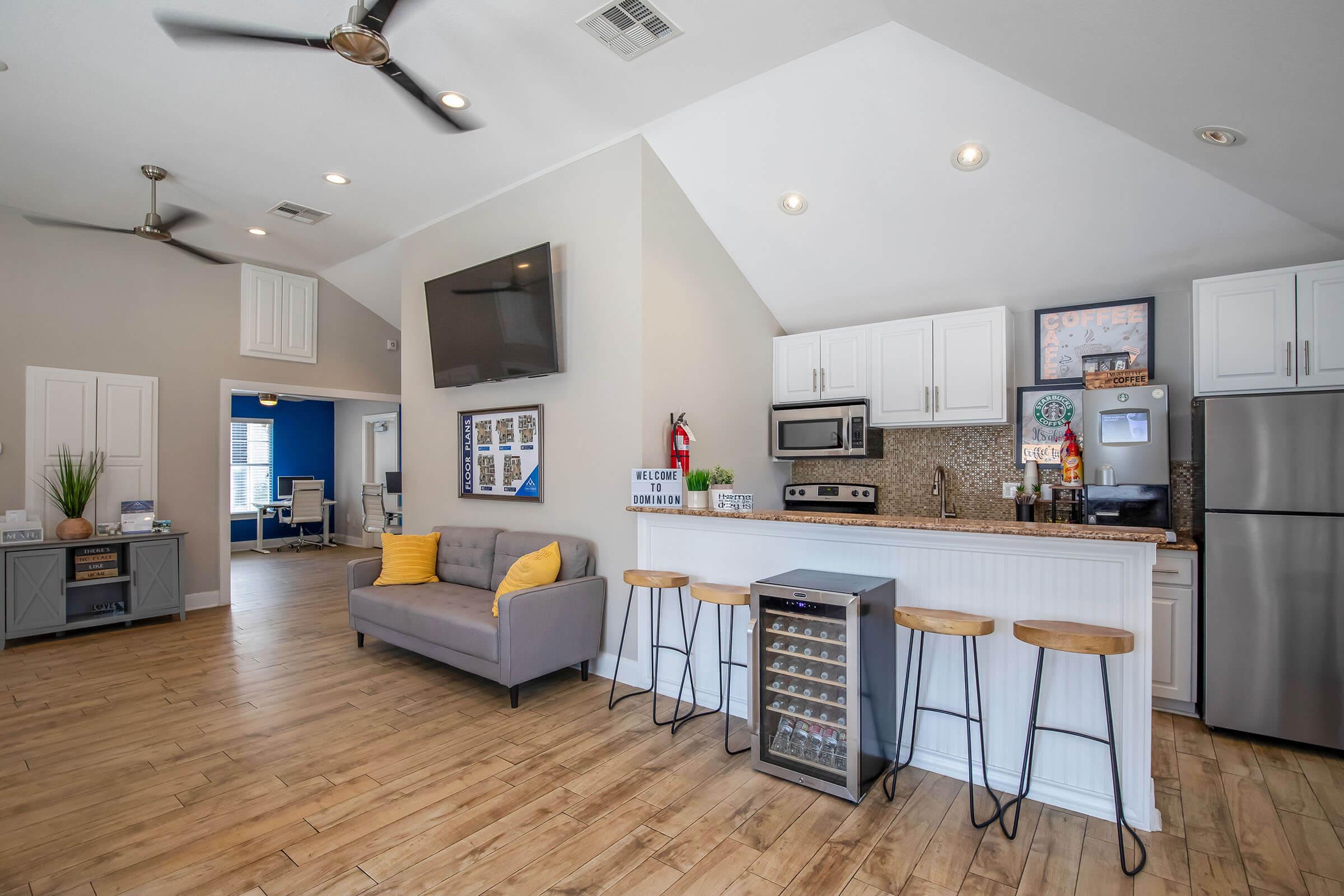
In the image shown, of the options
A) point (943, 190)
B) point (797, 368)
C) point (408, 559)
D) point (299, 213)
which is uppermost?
point (299, 213)

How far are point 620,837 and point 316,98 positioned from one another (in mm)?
3755

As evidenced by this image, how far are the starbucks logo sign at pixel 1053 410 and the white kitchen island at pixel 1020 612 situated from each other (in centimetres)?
170

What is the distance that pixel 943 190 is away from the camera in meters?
3.49

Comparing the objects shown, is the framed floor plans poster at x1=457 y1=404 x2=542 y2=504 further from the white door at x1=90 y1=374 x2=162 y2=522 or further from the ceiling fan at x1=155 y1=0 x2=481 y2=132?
the white door at x1=90 y1=374 x2=162 y2=522

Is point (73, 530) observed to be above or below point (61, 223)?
below

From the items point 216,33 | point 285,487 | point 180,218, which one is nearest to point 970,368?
point 216,33

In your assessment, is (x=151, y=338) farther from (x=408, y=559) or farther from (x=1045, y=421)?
(x=1045, y=421)

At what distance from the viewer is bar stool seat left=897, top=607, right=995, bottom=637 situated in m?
2.30

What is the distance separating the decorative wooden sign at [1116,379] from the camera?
3.48 meters

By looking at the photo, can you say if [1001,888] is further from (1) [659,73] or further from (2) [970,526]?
(1) [659,73]

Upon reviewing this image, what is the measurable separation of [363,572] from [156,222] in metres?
2.71

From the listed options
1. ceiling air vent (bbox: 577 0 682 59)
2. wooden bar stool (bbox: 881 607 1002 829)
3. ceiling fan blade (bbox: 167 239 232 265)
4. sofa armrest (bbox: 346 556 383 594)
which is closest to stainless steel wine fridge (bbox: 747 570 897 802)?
wooden bar stool (bbox: 881 607 1002 829)

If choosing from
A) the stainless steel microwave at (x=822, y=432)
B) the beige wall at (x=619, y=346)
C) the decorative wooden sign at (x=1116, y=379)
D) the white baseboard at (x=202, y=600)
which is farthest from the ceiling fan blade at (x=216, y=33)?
the white baseboard at (x=202, y=600)

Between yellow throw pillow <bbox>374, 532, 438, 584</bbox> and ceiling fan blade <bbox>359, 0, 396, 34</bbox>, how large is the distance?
3.20 m
